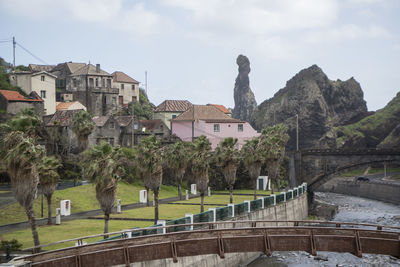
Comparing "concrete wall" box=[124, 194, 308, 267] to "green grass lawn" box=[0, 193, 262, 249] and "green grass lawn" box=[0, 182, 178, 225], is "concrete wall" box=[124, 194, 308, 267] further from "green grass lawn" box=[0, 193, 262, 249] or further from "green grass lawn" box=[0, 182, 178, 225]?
"green grass lawn" box=[0, 182, 178, 225]

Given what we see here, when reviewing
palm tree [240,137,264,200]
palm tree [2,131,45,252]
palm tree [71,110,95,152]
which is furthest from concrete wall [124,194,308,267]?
palm tree [71,110,95,152]

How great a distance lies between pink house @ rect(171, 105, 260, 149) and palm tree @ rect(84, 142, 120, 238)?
69549 millimetres

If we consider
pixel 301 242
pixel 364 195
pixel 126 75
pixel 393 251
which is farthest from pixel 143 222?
pixel 126 75

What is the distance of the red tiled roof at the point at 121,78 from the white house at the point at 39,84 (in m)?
29.6

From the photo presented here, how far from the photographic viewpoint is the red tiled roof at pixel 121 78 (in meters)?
147

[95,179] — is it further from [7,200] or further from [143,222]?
[7,200]

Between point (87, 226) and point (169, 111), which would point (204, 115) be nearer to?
point (169, 111)

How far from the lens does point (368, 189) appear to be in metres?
124

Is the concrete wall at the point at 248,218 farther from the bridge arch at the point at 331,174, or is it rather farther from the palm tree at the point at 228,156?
the bridge arch at the point at 331,174

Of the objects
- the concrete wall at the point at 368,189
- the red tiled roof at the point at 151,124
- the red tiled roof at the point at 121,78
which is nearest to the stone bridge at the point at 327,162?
the concrete wall at the point at 368,189

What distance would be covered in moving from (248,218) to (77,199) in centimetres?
2326

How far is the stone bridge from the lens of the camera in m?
92.9

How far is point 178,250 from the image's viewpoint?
113ft

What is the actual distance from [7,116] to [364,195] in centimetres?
8803
